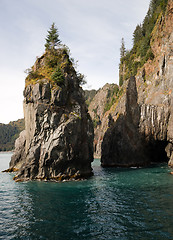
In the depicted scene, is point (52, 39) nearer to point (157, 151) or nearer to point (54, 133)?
point (54, 133)

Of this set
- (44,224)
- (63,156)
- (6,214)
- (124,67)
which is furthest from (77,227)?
(124,67)

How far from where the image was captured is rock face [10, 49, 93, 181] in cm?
3371

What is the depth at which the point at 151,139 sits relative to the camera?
54.0m

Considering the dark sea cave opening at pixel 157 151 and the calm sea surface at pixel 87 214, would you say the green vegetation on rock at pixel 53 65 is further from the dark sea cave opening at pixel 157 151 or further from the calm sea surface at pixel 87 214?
the dark sea cave opening at pixel 157 151

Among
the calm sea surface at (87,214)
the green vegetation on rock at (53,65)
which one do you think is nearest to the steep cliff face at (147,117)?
the green vegetation on rock at (53,65)

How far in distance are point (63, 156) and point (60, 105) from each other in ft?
32.7

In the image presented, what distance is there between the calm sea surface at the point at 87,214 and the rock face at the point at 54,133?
A: 8.33m

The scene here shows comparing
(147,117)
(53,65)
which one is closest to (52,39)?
(53,65)

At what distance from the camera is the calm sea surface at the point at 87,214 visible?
13180 millimetres

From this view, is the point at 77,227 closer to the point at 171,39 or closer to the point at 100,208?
the point at 100,208

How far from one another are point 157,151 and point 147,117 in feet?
→ 47.7

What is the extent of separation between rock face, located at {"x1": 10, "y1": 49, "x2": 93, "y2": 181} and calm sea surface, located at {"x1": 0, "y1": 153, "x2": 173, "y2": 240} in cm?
833

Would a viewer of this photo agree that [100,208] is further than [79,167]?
No

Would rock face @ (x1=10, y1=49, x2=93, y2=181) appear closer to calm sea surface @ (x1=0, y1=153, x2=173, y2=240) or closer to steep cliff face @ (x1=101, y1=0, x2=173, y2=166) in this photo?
calm sea surface @ (x1=0, y1=153, x2=173, y2=240)
